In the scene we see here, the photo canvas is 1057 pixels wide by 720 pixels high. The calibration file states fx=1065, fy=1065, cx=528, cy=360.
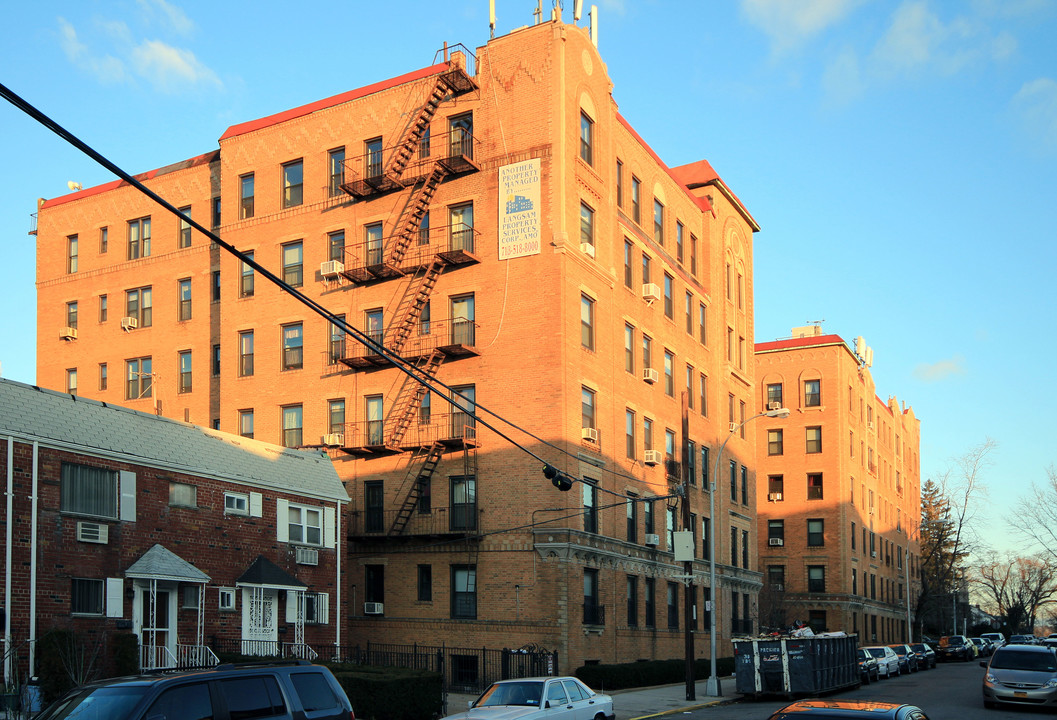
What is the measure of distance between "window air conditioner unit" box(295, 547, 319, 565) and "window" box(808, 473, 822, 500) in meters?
48.9

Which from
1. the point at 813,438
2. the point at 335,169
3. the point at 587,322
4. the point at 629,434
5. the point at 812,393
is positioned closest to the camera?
the point at 587,322

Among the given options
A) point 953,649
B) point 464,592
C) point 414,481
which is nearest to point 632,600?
point 464,592

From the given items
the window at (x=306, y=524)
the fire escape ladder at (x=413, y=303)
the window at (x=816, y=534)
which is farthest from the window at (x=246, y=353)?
the window at (x=816, y=534)

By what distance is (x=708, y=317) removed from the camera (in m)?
55.0

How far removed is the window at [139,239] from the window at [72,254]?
11.8 feet

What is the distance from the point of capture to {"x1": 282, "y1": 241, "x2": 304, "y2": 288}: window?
4462 cm

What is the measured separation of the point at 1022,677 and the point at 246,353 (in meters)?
31.9

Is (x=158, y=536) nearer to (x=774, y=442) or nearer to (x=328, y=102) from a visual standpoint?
(x=328, y=102)

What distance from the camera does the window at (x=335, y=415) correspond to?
42594 millimetres

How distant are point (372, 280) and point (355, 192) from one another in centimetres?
358

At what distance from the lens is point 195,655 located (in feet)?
92.6

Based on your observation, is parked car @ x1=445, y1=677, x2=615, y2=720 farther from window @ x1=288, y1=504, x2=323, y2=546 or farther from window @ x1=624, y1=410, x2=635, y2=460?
window @ x1=624, y1=410, x2=635, y2=460

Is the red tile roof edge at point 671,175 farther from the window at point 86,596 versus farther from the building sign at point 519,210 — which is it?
the window at point 86,596

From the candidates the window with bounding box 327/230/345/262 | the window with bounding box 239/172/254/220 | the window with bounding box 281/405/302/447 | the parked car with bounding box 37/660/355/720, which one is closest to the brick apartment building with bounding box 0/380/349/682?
the window with bounding box 281/405/302/447
